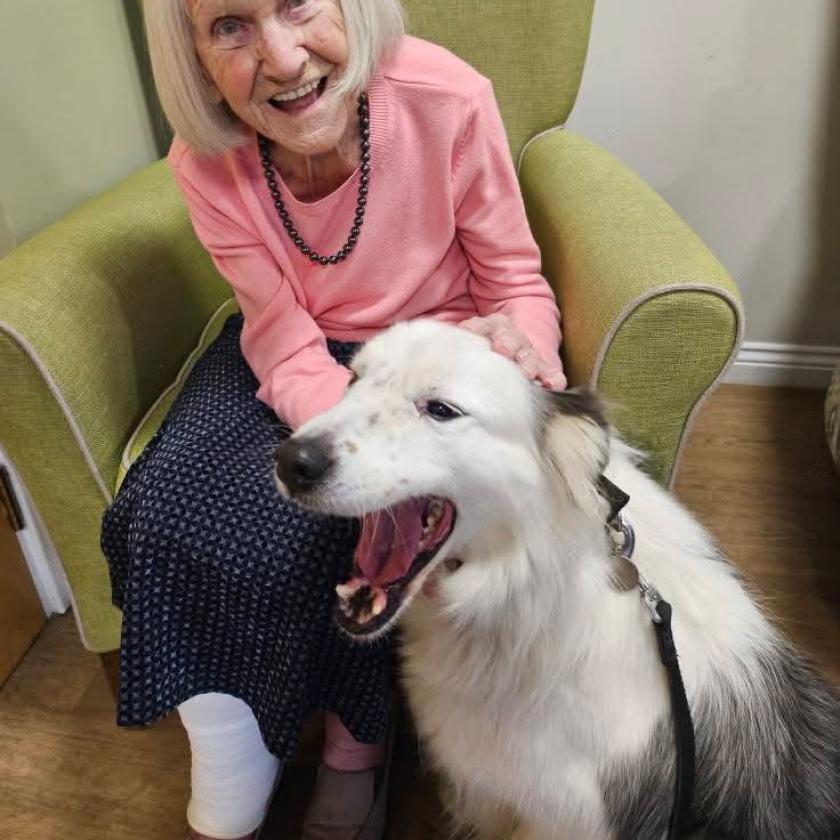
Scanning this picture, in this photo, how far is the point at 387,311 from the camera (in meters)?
1.20

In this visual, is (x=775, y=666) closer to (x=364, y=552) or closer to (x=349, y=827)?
(x=364, y=552)

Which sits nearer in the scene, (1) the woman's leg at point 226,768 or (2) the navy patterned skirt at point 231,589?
(2) the navy patterned skirt at point 231,589

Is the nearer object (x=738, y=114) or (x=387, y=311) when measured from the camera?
(x=387, y=311)

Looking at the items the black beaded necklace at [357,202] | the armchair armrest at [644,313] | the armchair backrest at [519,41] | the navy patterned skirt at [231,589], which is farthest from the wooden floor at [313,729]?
the armchair backrest at [519,41]

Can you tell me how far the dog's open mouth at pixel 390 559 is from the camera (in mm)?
782

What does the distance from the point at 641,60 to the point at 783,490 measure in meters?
1.04

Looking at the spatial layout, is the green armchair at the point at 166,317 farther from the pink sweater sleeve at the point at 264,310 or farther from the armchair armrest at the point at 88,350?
the pink sweater sleeve at the point at 264,310

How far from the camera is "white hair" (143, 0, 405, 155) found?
3.33 ft

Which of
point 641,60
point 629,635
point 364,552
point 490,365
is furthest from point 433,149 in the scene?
point 641,60

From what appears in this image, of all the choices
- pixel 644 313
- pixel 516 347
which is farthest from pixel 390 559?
pixel 644 313

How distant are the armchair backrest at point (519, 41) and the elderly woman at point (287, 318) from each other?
391mm

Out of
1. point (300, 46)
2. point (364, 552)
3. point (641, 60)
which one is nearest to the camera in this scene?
point (364, 552)

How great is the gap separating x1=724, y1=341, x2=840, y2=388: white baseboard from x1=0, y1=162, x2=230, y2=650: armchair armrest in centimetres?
150

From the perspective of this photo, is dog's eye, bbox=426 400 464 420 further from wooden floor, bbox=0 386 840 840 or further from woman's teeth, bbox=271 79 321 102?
wooden floor, bbox=0 386 840 840
